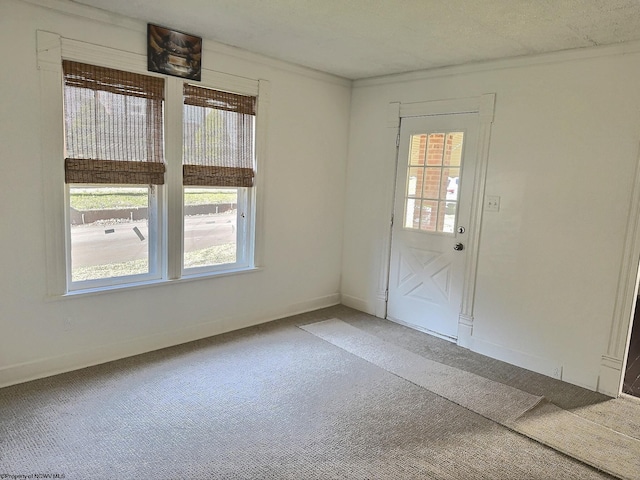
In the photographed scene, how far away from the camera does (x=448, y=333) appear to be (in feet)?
13.7

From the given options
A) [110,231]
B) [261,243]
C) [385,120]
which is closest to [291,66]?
[385,120]

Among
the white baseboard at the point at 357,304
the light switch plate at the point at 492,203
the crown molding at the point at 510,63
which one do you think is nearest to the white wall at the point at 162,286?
the white baseboard at the point at 357,304

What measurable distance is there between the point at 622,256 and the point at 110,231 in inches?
149

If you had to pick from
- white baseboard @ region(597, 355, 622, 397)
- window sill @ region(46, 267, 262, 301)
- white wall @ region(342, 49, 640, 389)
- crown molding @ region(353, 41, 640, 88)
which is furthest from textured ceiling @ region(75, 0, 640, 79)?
white baseboard @ region(597, 355, 622, 397)

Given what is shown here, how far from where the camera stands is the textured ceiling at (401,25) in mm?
2594

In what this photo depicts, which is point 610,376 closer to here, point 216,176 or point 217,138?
point 216,176

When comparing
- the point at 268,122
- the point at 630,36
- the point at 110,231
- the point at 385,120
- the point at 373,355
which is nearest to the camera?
the point at 630,36

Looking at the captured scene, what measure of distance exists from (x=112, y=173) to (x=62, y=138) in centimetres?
39

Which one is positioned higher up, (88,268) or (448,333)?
(88,268)

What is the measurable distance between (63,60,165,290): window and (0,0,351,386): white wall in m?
0.19

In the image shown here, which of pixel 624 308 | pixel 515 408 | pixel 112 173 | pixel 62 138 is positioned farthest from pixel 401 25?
pixel 515 408

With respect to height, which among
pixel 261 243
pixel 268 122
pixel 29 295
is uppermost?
pixel 268 122

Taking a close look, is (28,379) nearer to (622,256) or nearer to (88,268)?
(88,268)

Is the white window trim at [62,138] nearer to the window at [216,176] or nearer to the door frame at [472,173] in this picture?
the window at [216,176]
